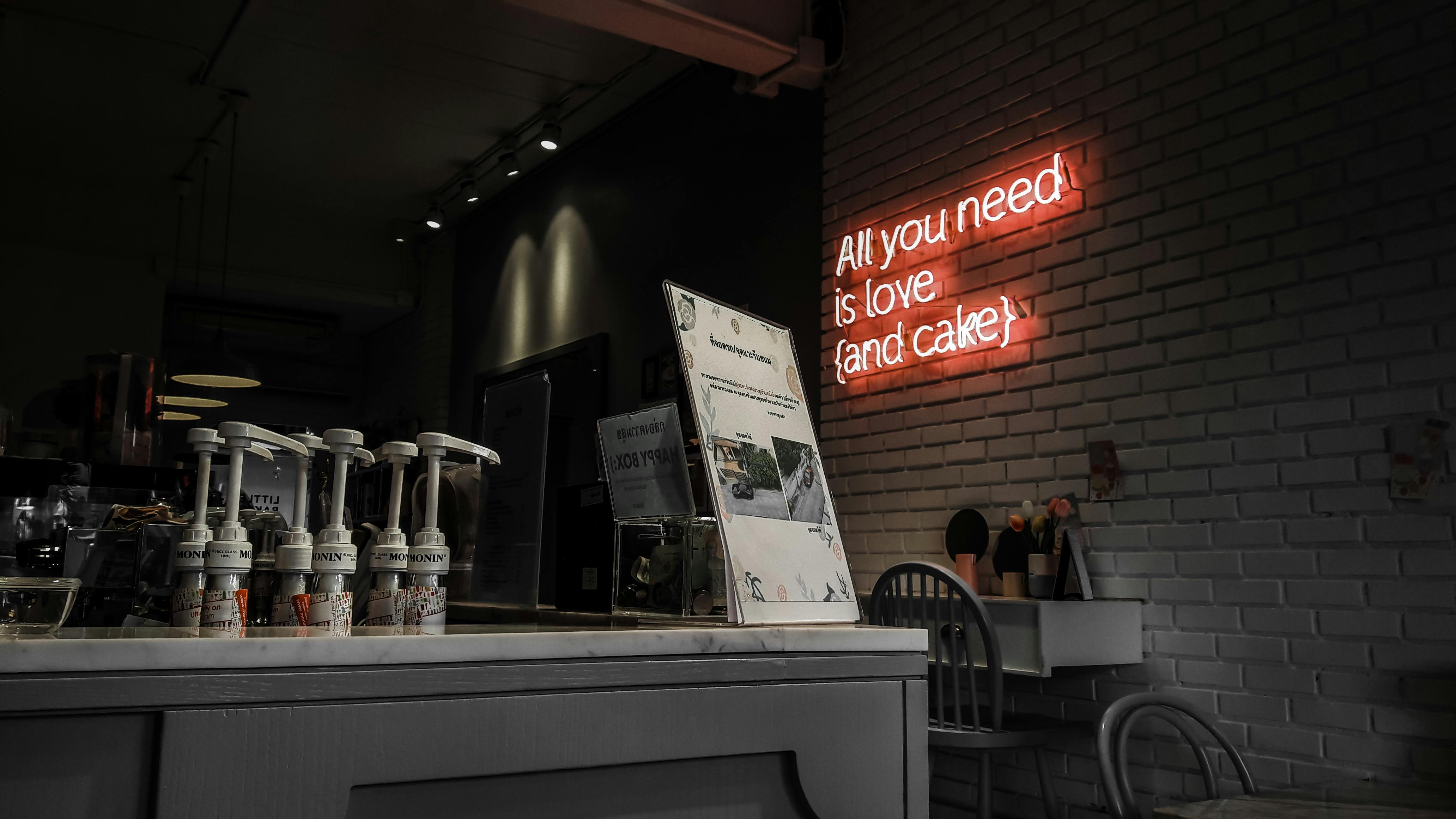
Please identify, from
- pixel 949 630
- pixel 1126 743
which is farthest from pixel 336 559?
pixel 949 630

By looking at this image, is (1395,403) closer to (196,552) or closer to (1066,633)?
(1066,633)

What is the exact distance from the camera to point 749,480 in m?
1.40

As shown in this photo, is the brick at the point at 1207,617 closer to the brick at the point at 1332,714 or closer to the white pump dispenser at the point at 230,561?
the brick at the point at 1332,714

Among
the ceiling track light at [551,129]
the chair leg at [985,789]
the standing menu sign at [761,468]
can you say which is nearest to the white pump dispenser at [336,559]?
the standing menu sign at [761,468]

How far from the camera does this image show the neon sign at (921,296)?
3740mm

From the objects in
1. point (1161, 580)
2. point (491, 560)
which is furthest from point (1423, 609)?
point (491, 560)

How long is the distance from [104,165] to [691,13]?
5361 mm

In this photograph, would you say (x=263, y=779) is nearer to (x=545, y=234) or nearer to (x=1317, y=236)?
(x=1317, y=236)

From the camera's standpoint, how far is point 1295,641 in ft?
9.29

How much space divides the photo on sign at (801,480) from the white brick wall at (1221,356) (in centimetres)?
193

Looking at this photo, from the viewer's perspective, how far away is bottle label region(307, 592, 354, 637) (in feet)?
3.56

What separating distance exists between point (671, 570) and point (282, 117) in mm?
6030

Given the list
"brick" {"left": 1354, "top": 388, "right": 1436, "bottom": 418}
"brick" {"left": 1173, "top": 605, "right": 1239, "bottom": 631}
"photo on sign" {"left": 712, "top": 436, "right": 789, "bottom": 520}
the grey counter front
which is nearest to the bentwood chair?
"brick" {"left": 1173, "top": 605, "right": 1239, "bottom": 631}

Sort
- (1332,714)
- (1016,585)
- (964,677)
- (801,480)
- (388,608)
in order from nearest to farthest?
(388,608), (801,480), (1332,714), (1016,585), (964,677)
